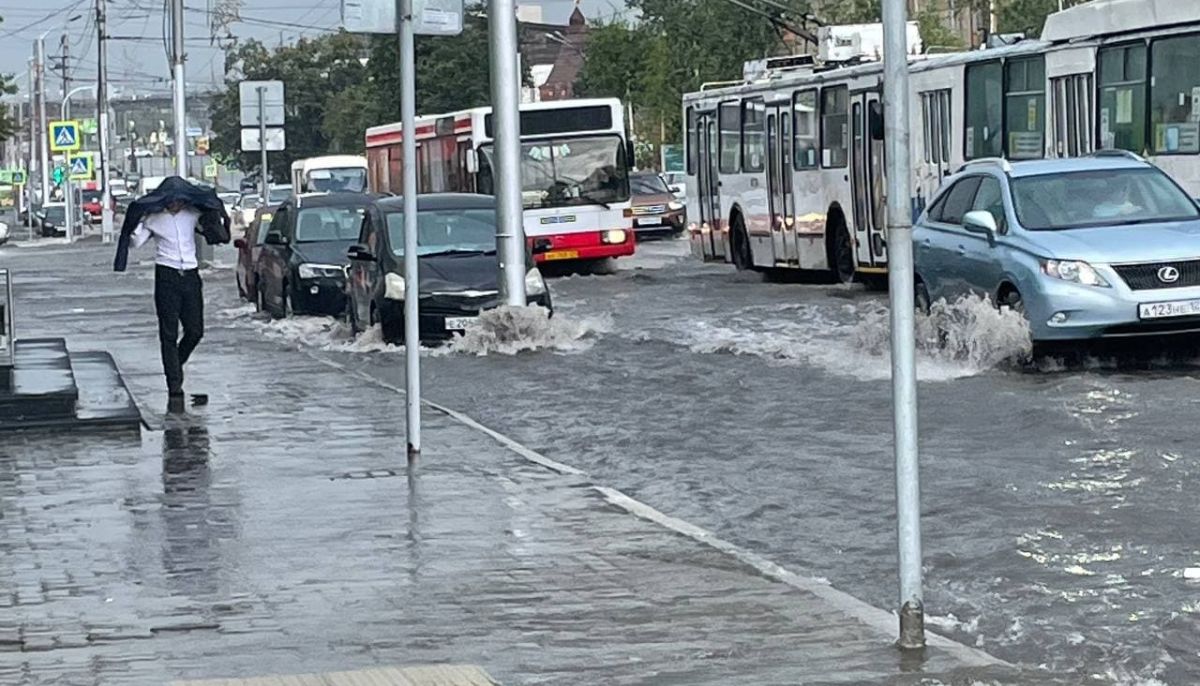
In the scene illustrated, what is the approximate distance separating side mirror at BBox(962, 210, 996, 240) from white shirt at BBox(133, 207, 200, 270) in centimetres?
596

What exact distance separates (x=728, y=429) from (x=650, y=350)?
22.4 ft

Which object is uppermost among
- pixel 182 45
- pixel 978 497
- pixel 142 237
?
pixel 182 45

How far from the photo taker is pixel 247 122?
4344 cm

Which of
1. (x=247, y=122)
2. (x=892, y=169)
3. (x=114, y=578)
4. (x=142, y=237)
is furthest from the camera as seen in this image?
(x=247, y=122)

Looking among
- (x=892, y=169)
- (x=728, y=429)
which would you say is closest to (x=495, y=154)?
(x=728, y=429)

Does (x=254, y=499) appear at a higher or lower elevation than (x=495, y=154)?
lower

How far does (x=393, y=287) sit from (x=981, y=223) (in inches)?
256

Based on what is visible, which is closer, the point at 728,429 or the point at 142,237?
the point at 728,429

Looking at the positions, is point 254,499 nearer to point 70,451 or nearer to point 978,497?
point 70,451

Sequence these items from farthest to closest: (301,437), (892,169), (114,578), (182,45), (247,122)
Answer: (182,45), (247,122), (301,437), (114,578), (892,169)

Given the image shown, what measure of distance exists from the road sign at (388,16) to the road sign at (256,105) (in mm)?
30529

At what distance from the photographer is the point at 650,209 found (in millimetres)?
54250

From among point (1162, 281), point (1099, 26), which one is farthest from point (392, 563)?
point (1099, 26)

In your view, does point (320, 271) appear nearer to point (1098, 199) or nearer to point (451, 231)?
point (451, 231)
